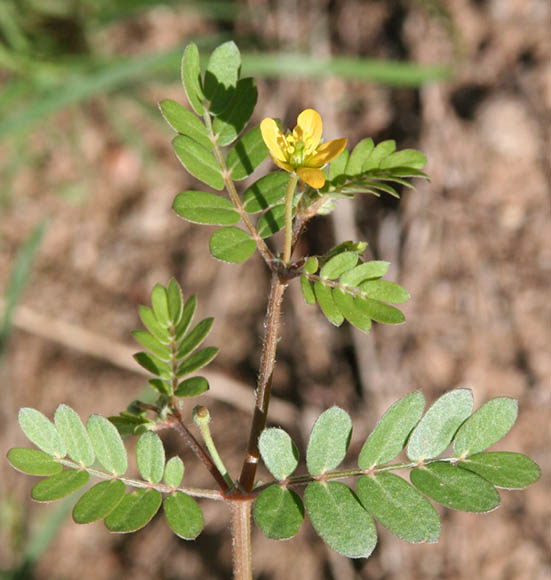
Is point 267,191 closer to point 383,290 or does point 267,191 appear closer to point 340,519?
point 383,290

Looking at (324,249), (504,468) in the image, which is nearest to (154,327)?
(504,468)

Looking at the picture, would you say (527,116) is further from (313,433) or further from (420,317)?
(313,433)

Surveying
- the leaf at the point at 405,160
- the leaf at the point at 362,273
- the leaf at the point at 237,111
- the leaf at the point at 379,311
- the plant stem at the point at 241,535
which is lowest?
the plant stem at the point at 241,535

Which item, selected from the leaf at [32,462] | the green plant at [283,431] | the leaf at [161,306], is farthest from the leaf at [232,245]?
the leaf at [32,462]

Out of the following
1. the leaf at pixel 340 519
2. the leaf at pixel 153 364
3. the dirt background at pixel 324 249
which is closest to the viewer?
the leaf at pixel 340 519

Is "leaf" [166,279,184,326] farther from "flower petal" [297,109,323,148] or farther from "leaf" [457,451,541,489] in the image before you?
"leaf" [457,451,541,489]

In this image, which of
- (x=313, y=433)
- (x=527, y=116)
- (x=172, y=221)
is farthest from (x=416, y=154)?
(x=172, y=221)

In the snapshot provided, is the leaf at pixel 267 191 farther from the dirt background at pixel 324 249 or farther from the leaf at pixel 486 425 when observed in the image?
the dirt background at pixel 324 249
